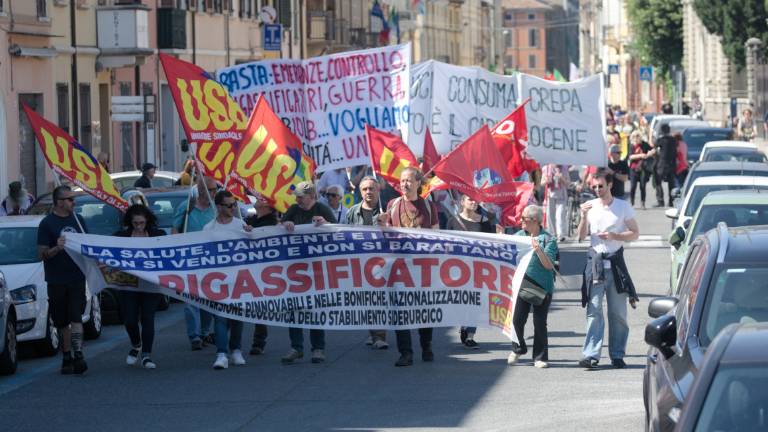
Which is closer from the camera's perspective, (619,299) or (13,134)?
(619,299)

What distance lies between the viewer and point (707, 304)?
8430 millimetres

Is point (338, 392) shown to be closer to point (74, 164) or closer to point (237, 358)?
point (237, 358)

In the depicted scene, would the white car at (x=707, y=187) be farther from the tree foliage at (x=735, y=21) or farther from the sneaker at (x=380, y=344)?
the tree foliage at (x=735, y=21)

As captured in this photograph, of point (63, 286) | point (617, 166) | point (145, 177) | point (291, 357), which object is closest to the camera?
point (63, 286)

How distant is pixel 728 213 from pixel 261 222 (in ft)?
16.1

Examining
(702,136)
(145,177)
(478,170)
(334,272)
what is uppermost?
(702,136)

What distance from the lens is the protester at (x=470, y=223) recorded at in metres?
15.4

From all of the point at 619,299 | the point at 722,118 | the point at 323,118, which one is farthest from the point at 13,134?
the point at 722,118

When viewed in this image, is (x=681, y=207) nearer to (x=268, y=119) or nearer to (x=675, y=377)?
(x=268, y=119)

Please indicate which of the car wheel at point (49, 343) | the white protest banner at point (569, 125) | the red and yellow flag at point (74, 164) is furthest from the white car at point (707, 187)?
the car wheel at point (49, 343)

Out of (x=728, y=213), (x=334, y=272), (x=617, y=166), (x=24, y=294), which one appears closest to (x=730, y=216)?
(x=728, y=213)

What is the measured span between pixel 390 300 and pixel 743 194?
4600 mm

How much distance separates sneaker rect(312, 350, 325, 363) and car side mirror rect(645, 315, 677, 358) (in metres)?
6.83

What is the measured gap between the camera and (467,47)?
430 ft
